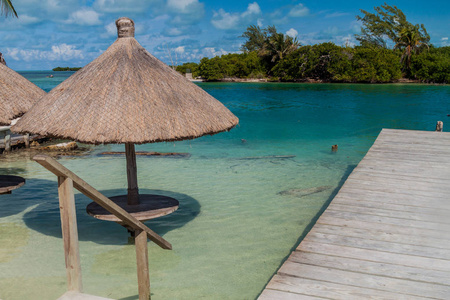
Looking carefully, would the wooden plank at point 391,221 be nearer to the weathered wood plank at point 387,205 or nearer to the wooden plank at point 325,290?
the weathered wood plank at point 387,205

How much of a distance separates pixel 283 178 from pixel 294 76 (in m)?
48.3

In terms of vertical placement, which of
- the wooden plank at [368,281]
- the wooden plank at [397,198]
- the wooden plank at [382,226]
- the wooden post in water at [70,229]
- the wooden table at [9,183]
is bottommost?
the wooden plank at [368,281]

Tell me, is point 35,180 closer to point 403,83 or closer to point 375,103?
point 375,103

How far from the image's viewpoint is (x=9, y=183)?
570 centimetres

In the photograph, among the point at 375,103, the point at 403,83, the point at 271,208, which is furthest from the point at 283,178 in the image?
the point at 403,83

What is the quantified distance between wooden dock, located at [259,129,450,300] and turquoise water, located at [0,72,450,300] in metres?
0.98

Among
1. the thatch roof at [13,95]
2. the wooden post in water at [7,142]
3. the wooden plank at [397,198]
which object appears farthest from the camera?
the wooden post in water at [7,142]

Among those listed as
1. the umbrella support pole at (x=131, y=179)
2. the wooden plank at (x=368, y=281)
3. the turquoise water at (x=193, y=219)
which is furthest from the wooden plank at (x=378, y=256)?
the umbrella support pole at (x=131, y=179)

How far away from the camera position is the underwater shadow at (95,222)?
18.1 ft

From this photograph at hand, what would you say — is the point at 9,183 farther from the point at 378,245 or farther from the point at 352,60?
the point at 352,60

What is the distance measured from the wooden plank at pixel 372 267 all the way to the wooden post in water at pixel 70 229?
1.64m

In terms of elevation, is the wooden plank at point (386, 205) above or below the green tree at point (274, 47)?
below

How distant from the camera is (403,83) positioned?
1946 inches

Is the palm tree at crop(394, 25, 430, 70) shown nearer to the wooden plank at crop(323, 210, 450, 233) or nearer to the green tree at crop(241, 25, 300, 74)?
the green tree at crop(241, 25, 300, 74)
